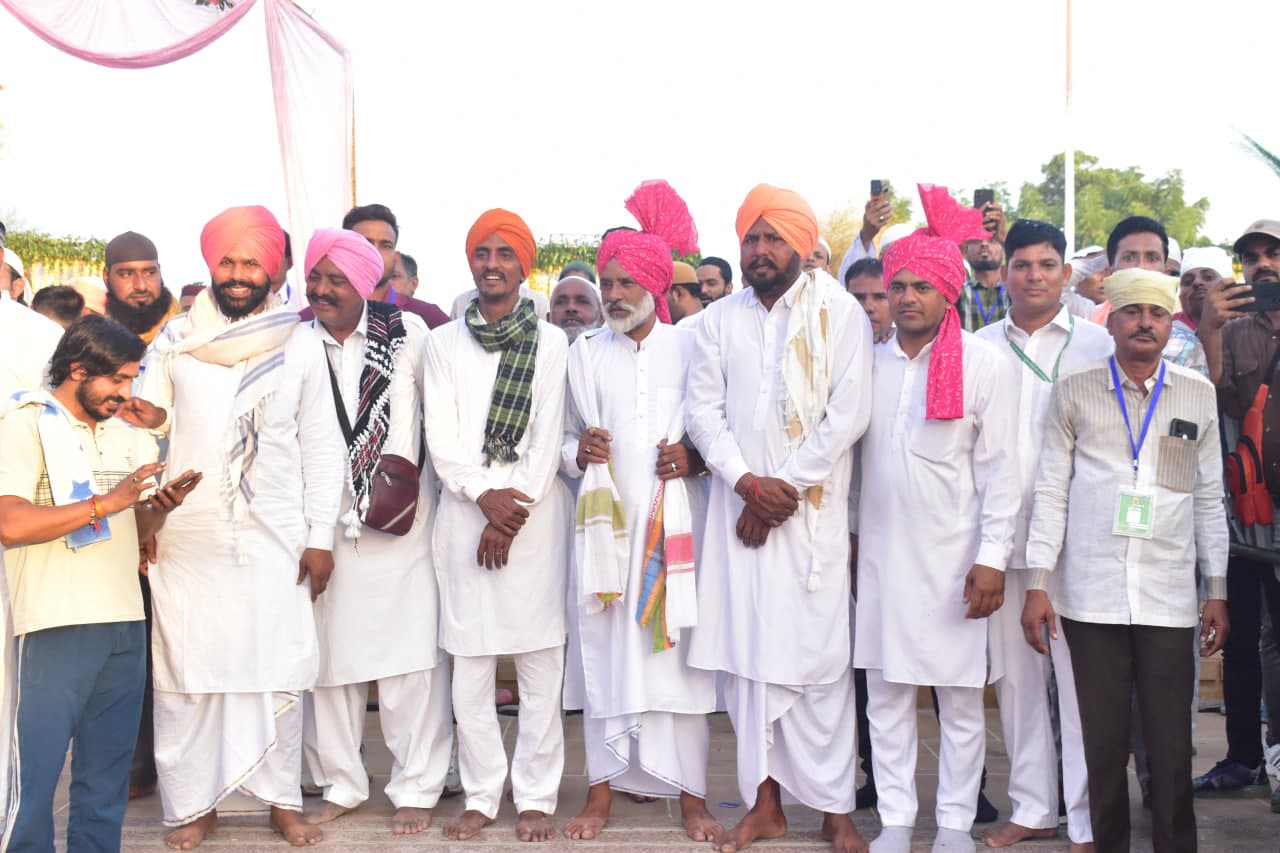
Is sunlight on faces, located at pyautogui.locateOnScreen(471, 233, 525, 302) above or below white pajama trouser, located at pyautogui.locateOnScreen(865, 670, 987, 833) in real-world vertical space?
above

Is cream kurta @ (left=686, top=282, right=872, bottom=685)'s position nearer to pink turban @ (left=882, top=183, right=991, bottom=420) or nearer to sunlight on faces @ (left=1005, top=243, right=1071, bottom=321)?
pink turban @ (left=882, top=183, right=991, bottom=420)

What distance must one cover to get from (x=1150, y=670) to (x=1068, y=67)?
1770cm

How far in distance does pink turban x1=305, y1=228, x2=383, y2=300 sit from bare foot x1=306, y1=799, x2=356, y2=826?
77.6 inches

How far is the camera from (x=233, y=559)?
453 centimetres

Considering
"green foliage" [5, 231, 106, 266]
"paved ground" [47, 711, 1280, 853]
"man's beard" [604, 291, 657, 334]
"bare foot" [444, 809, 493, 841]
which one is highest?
"green foliage" [5, 231, 106, 266]

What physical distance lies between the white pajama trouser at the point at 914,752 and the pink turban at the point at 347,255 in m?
2.45

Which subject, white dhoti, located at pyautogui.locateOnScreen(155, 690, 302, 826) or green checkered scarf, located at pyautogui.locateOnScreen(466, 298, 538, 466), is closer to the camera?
white dhoti, located at pyautogui.locateOnScreen(155, 690, 302, 826)

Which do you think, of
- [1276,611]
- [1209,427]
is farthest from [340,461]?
[1276,611]

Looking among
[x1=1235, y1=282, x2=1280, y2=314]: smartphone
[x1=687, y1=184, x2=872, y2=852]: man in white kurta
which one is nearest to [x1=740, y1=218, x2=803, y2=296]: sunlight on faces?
[x1=687, y1=184, x2=872, y2=852]: man in white kurta

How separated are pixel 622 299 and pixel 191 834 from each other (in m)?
2.52

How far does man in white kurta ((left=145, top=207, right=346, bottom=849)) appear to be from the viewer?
14.8 feet

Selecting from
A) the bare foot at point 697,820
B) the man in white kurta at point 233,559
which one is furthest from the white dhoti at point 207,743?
the bare foot at point 697,820

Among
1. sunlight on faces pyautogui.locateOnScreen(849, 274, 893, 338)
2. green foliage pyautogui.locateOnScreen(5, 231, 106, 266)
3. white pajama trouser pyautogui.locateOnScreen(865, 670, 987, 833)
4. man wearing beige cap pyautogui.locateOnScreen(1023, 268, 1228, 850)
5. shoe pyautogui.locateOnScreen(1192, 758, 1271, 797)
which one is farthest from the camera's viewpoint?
green foliage pyautogui.locateOnScreen(5, 231, 106, 266)

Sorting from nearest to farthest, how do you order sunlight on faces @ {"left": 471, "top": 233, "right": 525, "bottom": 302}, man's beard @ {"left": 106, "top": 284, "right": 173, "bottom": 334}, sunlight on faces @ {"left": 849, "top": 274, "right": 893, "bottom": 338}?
sunlight on faces @ {"left": 471, "top": 233, "right": 525, "bottom": 302}
man's beard @ {"left": 106, "top": 284, "right": 173, "bottom": 334}
sunlight on faces @ {"left": 849, "top": 274, "right": 893, "bottom": 338}
